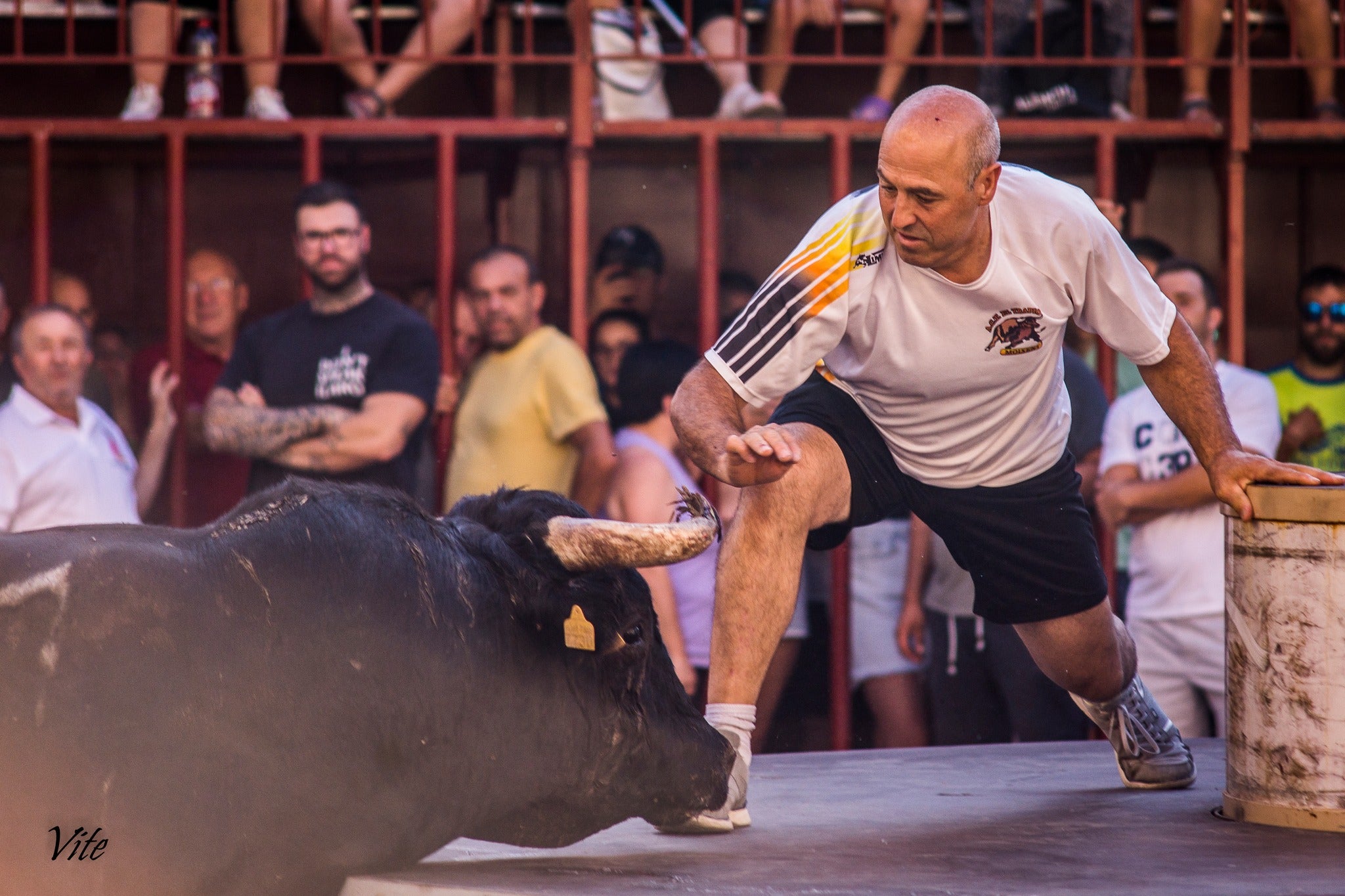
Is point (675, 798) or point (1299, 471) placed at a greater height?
point (1299, 471)

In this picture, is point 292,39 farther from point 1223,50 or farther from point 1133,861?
point 1133,861

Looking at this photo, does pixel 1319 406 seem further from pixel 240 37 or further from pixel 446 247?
pixel 240 37

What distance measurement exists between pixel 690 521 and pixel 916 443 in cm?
98

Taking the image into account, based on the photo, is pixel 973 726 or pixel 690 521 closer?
pixel 690 521

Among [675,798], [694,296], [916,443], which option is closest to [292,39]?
[694,296]

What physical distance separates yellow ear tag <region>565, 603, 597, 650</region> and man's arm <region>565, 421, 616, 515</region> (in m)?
2.77

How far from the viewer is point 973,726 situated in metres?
5.50

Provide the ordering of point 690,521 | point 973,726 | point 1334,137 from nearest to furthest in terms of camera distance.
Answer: point 690,521, point 973,726, point 1334,137

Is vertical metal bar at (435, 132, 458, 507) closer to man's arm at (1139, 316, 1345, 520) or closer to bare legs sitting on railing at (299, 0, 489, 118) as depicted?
bare legs sitting on railing at (299, 0, 489, 118)

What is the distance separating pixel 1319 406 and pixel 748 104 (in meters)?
2.55

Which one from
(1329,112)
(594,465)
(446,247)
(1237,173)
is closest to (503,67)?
(446,247)

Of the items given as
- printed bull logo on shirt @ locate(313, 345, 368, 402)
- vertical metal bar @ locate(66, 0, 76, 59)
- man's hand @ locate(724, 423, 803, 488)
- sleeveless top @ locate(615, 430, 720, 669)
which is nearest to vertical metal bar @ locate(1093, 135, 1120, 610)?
sleeveless top @ locate(615, 430, 720, 669)

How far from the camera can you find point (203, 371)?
624 cm

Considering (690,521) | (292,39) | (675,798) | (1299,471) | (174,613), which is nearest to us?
(174,613)
